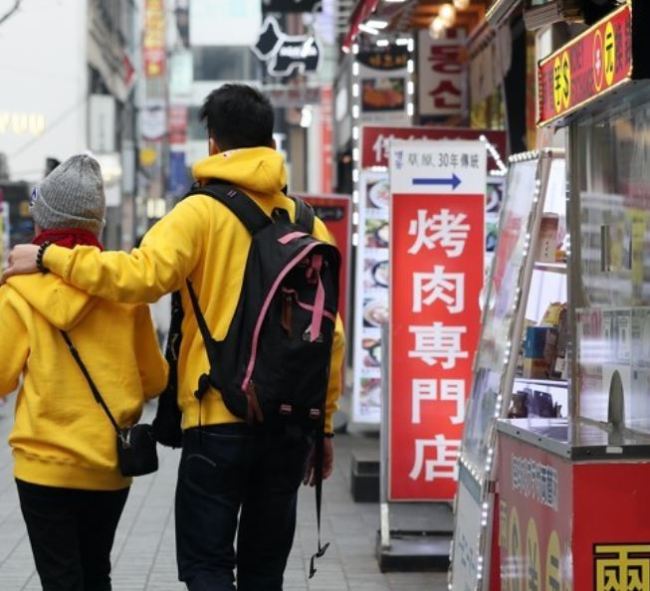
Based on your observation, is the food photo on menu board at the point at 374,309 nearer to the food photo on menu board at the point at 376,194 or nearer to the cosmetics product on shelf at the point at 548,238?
the food photo on menu board at the point at 376,194

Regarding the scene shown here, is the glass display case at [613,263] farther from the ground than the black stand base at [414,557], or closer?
farther from the ground

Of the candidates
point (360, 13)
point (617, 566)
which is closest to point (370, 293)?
point (360, 13)

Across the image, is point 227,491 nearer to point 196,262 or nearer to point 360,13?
point 196,262

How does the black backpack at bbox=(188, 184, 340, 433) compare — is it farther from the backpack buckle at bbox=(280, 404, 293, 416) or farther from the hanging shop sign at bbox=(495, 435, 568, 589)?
the hanging shop sign at bbox=(495, 435, 568, 589)

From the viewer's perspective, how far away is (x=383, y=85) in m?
17.7

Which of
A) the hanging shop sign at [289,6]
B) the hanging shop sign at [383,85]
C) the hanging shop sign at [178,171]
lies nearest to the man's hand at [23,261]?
the hanging shop sign at [383,85]

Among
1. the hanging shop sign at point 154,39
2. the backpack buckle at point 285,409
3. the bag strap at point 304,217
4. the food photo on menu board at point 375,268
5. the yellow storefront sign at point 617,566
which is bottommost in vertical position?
the yellow storefront sign at point 617,566

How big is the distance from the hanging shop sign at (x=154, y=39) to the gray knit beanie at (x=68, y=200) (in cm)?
5277

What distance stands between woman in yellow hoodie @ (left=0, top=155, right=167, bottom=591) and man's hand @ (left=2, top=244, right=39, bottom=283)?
2 cm

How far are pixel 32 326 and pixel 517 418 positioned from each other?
2129 mm

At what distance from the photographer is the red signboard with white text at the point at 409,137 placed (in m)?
11.7

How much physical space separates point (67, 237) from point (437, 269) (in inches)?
138

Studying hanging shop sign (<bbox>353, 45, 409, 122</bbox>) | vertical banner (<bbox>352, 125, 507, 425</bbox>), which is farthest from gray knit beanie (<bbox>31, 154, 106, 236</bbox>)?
hanging shop sign (<bbox>353, 45, 409, 122</bbox>)

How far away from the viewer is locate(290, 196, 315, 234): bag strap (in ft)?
16.6
